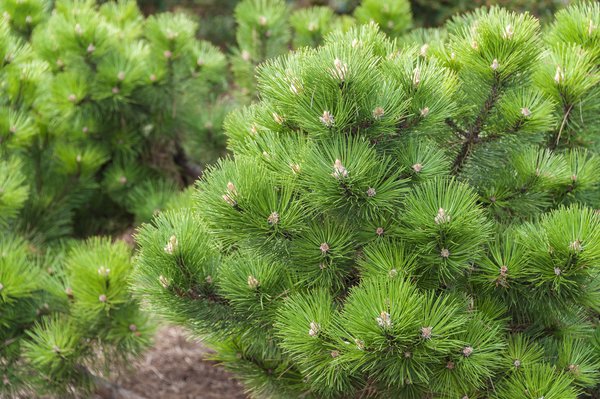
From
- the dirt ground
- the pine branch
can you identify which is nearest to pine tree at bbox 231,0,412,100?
the dirt ground

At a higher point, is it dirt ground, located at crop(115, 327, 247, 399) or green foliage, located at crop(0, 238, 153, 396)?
green foliage, located at crop(0, 238, 153, 396)

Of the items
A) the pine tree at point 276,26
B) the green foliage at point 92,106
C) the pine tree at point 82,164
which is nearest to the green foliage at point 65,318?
the pine tree at point 82,164

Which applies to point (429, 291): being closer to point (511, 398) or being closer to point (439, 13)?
point (511, 398)

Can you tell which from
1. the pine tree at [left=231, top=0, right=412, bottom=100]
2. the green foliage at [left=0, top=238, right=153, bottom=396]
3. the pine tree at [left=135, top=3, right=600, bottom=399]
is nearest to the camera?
the pine tree at [left=135, top=3, right=600, bottom=399]

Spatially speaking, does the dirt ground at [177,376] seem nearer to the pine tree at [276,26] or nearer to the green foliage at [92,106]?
the green foliage at [92,106]

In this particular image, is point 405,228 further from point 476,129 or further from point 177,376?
point 177,376

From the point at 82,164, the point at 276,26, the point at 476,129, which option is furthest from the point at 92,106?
the point at 476,129

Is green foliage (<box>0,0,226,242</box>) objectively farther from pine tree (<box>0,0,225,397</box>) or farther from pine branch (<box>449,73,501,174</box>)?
pine branch (<box>449,73,501,174</box>)
